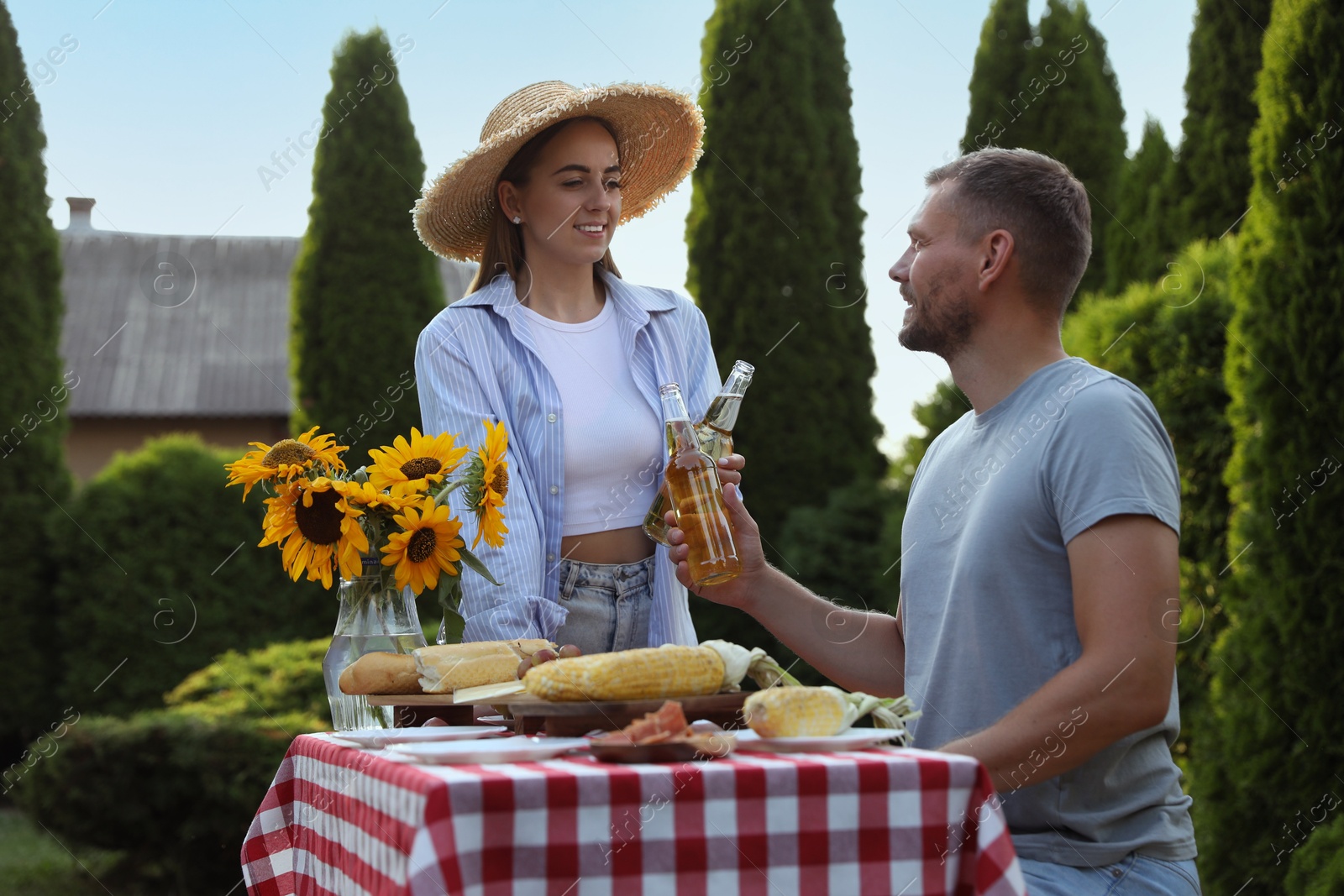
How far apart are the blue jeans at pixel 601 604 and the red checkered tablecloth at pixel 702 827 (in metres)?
1.20

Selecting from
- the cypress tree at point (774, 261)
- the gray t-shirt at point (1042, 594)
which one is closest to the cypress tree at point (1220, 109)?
the cypress tree at point (774, 261)

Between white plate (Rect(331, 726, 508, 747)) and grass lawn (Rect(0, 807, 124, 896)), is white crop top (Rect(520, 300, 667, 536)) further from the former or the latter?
grass lawn (Rect(0, 807, 124, 896))

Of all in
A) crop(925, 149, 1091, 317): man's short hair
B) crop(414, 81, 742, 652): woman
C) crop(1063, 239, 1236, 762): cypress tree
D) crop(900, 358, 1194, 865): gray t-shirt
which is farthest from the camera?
crop(1063, 239, 1236, 762): cypress tree

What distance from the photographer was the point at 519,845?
4.37ft

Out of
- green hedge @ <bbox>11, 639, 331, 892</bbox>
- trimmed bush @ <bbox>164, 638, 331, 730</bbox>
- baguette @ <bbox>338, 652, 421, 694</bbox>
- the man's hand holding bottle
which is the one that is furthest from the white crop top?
trimmed bush @ <bbox>164, 638, 331, 730</bbox>

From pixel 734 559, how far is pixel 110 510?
8.45m

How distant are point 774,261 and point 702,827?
28.4 ft

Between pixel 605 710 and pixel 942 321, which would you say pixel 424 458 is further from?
pixel 942 321

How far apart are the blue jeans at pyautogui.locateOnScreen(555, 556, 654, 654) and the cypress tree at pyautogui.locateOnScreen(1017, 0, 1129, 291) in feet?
28.2

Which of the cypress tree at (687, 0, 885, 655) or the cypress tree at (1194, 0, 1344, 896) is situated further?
the cypress tree at (687, 0, 885, 655)

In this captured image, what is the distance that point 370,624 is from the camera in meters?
2.11

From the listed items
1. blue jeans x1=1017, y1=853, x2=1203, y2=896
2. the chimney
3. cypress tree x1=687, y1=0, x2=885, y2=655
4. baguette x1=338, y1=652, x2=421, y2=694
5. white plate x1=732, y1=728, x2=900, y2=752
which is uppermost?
the chimney

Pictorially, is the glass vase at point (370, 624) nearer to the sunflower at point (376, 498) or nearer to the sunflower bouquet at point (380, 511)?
the sunflower bouquet at point (380, 511)

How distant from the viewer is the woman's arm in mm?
2398
